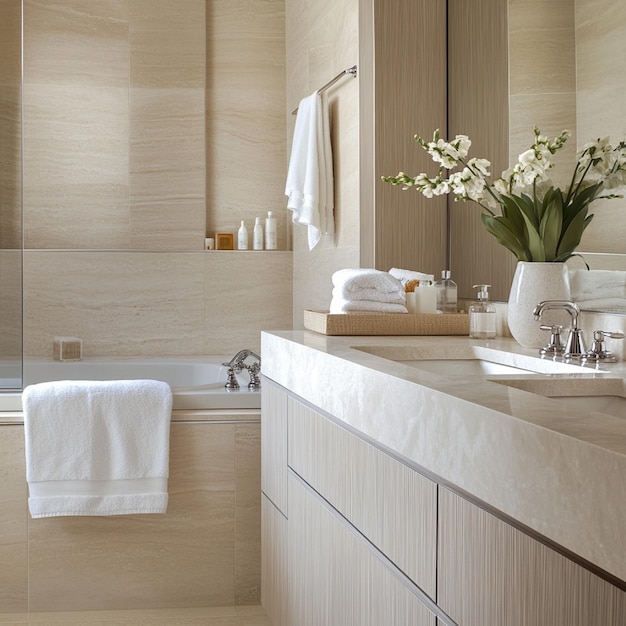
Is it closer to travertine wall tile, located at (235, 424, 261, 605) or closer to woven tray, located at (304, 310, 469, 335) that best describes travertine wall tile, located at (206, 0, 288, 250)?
travertine wall tile, located at (235, 424, 261, 605)

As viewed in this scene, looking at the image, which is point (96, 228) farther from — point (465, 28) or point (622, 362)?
point (622, 362)

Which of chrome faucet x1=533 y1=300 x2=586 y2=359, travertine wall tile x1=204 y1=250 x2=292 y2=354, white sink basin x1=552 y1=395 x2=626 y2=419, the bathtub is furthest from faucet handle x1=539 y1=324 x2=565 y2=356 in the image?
travertine wall tile x1=204 y1=250 x2=292 y2=354

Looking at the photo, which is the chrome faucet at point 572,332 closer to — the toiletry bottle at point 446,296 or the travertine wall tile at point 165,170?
the toiletry bottle at point 446,296

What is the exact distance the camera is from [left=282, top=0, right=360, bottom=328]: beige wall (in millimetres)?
3213

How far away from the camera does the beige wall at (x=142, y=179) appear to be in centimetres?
422

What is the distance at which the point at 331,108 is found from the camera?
3520 millimetres

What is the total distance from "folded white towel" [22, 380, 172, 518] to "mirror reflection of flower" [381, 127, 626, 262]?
121 cm

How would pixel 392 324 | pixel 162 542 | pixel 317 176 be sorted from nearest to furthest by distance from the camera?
1. pixel 392 324
2. pixel 162 542
3. pixel 317 176

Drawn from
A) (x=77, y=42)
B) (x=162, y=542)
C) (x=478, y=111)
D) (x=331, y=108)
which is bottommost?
(x=162, y=542)

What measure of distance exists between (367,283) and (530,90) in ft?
2.16

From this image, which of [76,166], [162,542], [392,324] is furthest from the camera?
[76,166]

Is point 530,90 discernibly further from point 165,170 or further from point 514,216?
point 165,170

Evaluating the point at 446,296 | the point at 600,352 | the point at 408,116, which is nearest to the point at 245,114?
the point at 408,116

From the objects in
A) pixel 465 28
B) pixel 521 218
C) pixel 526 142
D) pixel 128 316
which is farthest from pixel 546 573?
pixel 128 316
